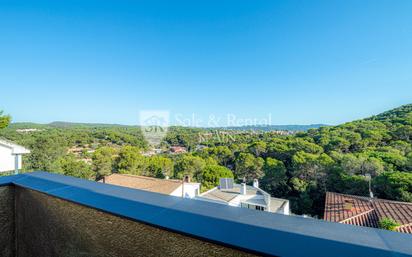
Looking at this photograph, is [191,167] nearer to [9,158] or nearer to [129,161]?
[129,161]

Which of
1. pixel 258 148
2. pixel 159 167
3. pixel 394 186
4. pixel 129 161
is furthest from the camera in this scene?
pixel 258 148

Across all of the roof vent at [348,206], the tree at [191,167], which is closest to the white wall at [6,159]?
the roof vent at [348,206]

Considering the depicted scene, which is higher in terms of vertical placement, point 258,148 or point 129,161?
point 258,148

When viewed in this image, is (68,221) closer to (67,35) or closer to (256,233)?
(256,233)

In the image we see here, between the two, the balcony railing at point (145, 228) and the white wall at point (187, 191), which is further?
the white wall at point (187, 191)

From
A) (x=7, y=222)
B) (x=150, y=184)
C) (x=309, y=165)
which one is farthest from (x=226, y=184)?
(x=7, y=222)

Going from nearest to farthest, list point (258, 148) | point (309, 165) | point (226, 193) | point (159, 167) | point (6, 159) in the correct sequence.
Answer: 1. point (6, 159)
2. point (226, 193)
3. point (309, 165)
4. point (159, 167)
5. point (258, 148)

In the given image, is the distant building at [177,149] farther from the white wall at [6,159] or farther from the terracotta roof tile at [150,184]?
the white wall at [6,159]

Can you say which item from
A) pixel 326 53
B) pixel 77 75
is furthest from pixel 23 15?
pixel 326 53
